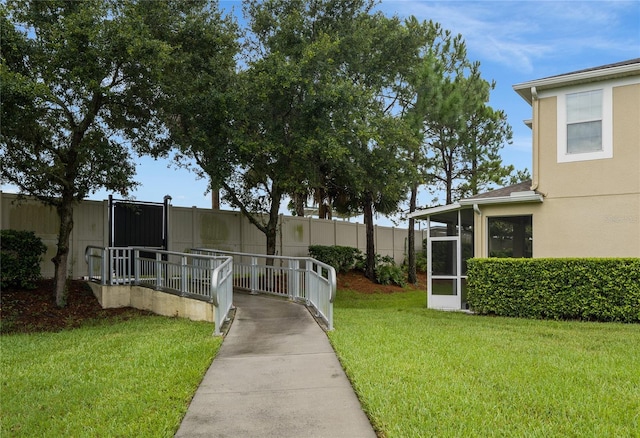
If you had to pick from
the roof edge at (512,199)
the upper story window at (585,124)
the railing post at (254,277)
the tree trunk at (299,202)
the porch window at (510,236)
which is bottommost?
the railing post at (254,277)

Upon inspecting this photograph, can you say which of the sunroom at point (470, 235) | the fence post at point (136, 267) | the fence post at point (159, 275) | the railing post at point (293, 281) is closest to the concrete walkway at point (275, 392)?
the railing post at point (293, 281)

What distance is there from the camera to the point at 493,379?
5.64 meters

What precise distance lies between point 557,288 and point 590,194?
2.33 metres

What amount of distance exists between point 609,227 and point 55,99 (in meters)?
12.1

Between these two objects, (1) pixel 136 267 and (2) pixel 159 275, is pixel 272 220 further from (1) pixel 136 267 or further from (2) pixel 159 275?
(2) pixel 159 275

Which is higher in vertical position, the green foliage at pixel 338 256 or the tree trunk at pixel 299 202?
the tree trunk at pixel 299 202

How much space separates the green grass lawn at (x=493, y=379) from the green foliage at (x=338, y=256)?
10.6m

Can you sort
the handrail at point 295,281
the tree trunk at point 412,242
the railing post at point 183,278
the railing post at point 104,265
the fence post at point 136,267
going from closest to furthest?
the handrail at point 295,281, the railing post at point 183,278, the railing post at point 104,265, the fence post at point 136,267, the tree trunk at point 412,242

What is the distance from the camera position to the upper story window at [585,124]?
11992mm

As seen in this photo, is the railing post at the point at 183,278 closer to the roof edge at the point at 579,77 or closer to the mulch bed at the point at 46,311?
the mulch bed at the point at 46,311

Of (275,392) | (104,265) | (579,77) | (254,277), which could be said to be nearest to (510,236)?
(579,77)

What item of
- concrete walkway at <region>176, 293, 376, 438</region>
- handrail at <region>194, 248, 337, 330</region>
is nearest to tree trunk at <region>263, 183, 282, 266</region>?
handrail at <region>194, 248, 337, 330</region>

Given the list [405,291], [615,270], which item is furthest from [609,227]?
[405,291]

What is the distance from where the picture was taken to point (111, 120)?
1284cm
